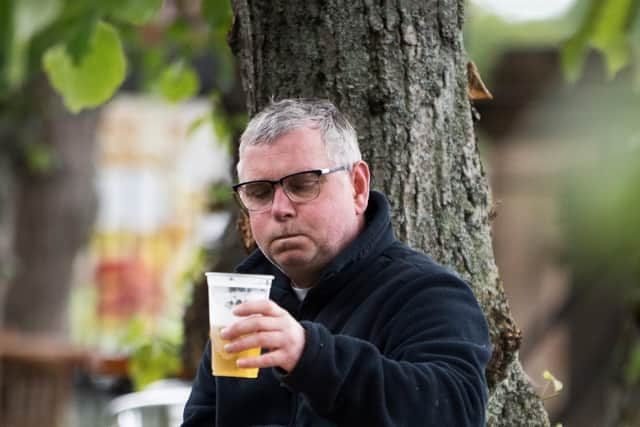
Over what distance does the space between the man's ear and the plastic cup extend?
0.45 metres

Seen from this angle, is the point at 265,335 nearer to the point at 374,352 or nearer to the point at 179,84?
the point at 374,352

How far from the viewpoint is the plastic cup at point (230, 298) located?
7.30ft

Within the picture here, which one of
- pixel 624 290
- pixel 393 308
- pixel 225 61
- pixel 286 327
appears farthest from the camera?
pixel 624 290

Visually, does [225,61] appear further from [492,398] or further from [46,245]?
[46,245]

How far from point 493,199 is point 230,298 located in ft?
12.9

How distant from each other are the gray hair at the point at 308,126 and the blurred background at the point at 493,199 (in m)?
2.25

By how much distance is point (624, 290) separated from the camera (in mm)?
8969

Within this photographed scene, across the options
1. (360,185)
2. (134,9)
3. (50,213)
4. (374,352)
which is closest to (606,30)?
(134,9)

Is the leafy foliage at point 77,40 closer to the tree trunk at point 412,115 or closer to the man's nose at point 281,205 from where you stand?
the tree trunk at point 412,115

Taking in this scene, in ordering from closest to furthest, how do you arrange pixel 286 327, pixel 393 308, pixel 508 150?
pixel 286 327 → pixel 393 308 → pixel 508 150

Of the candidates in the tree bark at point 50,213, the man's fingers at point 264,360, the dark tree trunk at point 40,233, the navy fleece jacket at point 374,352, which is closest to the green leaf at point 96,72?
the navy fleece jacket at point 374,352

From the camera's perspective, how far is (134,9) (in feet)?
13.9

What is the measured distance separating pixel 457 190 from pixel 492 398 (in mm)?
524

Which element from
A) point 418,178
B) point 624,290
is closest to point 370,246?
point 418,178
